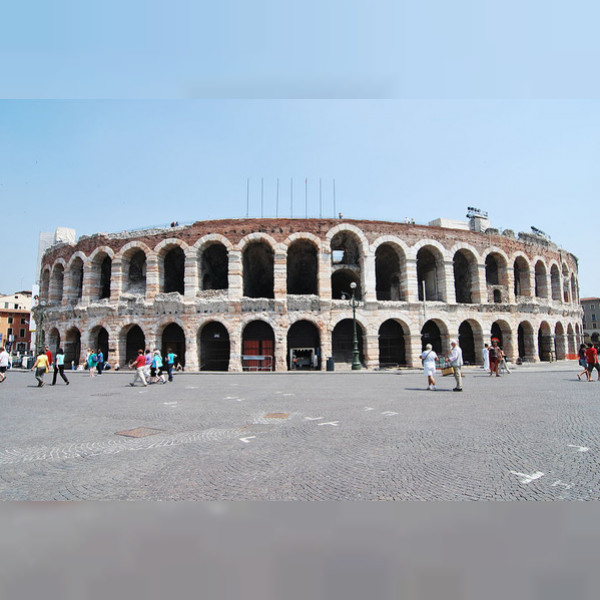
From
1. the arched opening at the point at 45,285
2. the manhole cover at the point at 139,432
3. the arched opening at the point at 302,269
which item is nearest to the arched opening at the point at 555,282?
the arched opening at the point at 302,269

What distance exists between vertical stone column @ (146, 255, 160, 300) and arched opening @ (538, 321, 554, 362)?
3021 centimetres

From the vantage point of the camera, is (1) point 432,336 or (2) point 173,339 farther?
(1) point 432,336

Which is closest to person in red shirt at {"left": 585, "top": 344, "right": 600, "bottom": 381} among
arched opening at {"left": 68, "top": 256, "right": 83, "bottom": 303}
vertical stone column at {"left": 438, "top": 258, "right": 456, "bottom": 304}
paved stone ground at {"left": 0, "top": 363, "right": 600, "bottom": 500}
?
paved stone ground at {"left": 0, "top": 363, "right": 600, "bottom": 500}

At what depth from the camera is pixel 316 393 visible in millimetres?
12391

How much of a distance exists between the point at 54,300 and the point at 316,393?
27.7 m

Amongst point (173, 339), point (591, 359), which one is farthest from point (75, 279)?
point (591, 359)

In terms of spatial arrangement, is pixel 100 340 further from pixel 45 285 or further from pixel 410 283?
pixel 410 283

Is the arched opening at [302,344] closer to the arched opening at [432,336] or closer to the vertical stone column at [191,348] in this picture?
the vertical stone column at [191,348]

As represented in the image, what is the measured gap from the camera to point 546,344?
32.2m

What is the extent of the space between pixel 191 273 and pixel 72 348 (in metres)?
12.0

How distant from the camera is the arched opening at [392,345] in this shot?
89.9 feet

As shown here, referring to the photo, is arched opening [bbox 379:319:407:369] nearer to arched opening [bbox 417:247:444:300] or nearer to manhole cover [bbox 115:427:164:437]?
arched opening [bbox 417:247:444:300]

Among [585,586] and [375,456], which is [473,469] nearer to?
[375,456]

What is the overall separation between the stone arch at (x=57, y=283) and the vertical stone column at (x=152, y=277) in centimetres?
924
